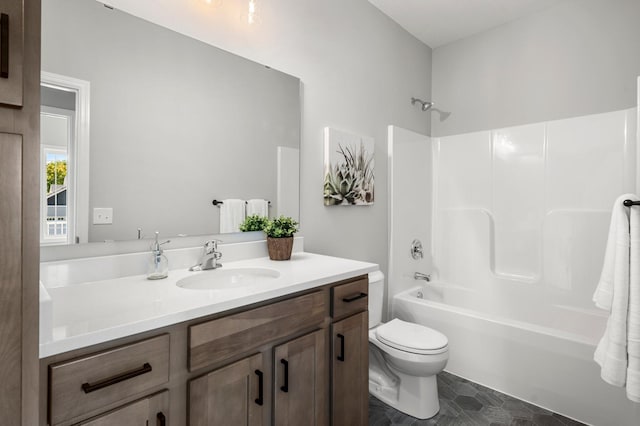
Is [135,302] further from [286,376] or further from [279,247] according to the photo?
[279,247]

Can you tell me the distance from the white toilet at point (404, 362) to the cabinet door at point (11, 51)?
5.78ft

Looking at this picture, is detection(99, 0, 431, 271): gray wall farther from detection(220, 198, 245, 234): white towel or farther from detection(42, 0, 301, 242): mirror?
detection(220, 198, 245, 234): white towel

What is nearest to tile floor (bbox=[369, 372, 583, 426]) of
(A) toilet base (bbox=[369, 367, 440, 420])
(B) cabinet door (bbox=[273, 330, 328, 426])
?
(A) toilet base (bbox=[369, 367, 440, 420])

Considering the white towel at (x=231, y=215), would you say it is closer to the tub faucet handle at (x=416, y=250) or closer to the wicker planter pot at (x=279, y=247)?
the wicker planter pot at (x=279, y=247)

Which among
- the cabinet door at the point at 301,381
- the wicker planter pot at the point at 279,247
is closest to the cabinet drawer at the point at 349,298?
the cabinet door at the point at 301,381

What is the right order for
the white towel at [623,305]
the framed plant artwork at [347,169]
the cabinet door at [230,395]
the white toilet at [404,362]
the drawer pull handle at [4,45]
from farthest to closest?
1. the framed plant artwork at [347,169]
2. the white toilet at [404,362]
3. the white towel at [623,305]
4. the cabinet door at [230,395]
5. the drawer pull handle at [4,45]

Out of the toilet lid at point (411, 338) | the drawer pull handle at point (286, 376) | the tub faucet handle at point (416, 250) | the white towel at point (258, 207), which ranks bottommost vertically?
the toilet lid at point (411, 338)

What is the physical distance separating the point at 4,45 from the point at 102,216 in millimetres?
782

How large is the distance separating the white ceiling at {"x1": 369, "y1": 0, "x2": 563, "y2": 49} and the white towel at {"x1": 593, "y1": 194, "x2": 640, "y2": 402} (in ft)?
5.48

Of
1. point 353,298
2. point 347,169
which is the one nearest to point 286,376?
point 353,298

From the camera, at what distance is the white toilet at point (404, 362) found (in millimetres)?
1828

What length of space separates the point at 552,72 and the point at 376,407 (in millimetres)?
2688

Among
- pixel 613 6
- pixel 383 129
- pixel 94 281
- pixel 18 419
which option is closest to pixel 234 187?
pixel 94 281

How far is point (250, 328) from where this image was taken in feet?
3.53
